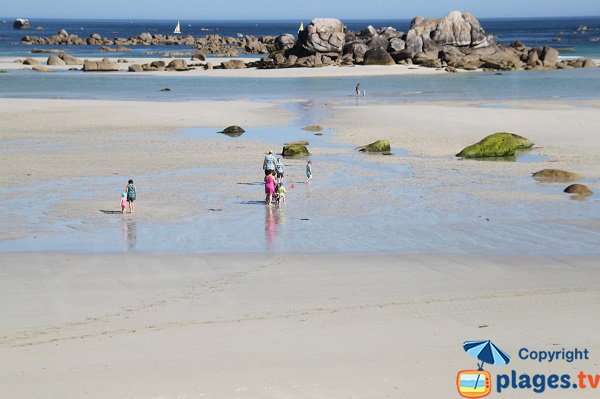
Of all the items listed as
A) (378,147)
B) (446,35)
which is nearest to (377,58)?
(446,35)

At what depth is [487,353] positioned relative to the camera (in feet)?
35.6

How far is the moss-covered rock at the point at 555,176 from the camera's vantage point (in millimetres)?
25766

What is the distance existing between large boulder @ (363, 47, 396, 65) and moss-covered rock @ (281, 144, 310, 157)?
5645 centimetres

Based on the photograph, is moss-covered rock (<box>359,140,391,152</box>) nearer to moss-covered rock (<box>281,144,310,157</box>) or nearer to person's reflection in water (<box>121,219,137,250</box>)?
moss-covered rock (<box>281,144,310,157</box>)

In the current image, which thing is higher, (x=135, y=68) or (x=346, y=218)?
(x=346, y=218)

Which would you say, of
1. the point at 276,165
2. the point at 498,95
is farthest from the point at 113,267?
the point at 498,95

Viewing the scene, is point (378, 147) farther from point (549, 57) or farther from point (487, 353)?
point (549, 57)

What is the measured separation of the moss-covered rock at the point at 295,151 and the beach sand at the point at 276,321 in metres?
14.1

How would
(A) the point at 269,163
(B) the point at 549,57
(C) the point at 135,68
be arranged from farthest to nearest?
(B) the point at 549,57 → (C) the point at 135,68 → (A) the point at 269,163

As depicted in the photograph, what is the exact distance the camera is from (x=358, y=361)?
10828 mm

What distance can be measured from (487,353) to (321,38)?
270 ft

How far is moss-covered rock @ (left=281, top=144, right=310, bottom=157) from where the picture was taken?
3092cm

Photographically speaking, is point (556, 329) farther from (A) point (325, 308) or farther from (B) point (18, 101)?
(B) point (18, 101)

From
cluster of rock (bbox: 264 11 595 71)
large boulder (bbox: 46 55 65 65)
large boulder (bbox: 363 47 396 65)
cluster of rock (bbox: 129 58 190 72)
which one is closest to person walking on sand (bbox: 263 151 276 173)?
cluster of rock (bbox: 129 58 190 72)
